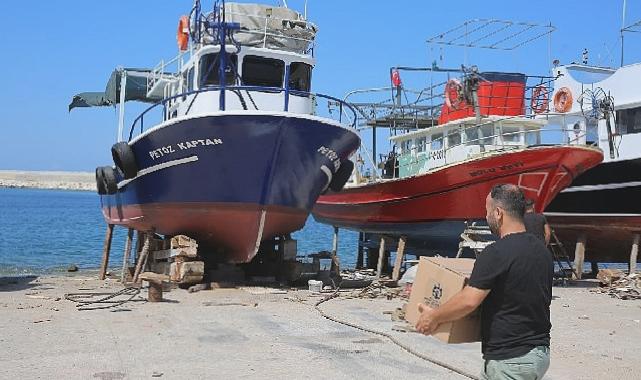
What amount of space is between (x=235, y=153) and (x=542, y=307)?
8459 mm

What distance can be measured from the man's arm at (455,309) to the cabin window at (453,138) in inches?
530

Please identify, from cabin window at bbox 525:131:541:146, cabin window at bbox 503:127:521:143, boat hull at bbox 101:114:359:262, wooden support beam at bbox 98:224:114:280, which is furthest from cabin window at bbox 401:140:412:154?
wooden support beam at bbox 98:224:114:280

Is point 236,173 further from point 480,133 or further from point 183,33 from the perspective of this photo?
point 480,133

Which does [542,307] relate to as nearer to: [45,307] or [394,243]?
[45,307]

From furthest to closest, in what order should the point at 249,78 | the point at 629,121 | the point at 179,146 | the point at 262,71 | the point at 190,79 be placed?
the point at 629,121, the point at 190,79, the point at 262,71, the point at 249,78, the point at 179,146

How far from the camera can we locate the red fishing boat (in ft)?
46.5

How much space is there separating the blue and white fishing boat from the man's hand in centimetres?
776

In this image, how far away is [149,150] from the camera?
12.7 m

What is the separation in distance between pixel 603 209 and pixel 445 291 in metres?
13.6

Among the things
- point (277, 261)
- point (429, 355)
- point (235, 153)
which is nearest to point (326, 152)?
point (235, 153)

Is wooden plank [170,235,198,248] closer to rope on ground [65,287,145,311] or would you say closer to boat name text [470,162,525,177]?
rope on ground [65,287,145,311]

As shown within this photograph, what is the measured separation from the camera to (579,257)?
16203 mm

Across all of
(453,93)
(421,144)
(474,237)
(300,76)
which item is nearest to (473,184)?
(474,237)

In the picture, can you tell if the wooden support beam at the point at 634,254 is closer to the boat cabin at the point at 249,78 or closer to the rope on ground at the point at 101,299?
the boat cabin at the point at 249,78
